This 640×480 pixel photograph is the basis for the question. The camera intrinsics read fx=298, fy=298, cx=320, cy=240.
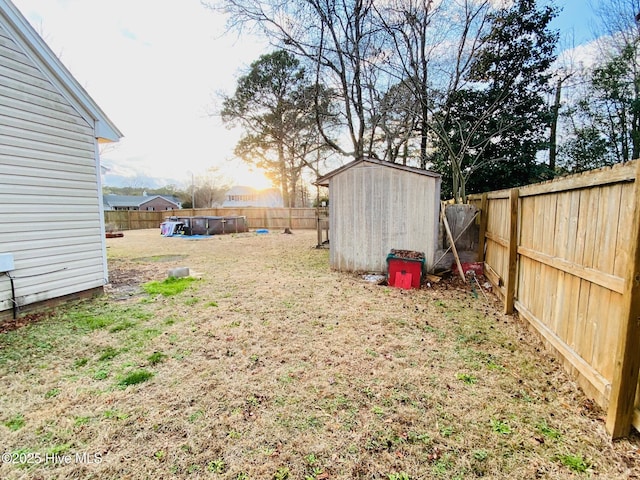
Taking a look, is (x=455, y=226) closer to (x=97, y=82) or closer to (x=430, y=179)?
(x=430, y=179)

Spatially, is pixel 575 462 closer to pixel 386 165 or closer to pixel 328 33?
pixel 386 165

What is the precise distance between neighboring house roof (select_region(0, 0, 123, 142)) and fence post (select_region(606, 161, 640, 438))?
246 inches

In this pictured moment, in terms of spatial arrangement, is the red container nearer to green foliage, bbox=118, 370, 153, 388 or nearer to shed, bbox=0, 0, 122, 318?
green foliage, bbox=118, 370, 153, 388

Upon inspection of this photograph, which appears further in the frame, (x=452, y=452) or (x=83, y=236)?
(x=83, y=236)

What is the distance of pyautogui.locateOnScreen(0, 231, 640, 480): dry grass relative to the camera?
1.66 meters

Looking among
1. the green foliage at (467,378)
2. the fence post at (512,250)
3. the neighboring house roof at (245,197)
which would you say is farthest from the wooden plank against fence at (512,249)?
the neighboring house roof at (245,197)

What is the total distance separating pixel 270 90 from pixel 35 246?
511 inches

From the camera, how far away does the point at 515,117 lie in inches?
396

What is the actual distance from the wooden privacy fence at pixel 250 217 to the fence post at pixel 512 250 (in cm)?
1568

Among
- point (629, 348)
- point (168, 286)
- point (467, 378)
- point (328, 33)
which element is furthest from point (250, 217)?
point (629, 348)

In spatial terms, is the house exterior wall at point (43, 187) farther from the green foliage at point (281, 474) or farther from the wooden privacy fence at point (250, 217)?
the wooden privacy fence at point (250, 217)

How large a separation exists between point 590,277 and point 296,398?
229 centimetres

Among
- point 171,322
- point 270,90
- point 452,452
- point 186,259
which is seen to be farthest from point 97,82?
point 452,452

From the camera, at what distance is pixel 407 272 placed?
5.33 m
